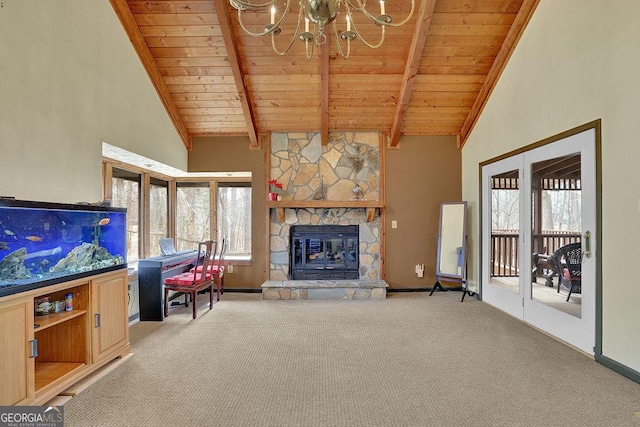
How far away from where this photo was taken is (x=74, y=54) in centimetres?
307

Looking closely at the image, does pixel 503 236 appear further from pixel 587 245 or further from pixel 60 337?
pixel 60 337

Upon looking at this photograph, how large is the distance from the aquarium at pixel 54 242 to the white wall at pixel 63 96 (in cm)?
40

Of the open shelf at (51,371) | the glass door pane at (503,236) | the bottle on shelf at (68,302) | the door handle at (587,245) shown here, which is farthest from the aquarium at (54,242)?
the glass door pane at (503,236)

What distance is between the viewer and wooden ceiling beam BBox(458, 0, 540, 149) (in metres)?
3.88

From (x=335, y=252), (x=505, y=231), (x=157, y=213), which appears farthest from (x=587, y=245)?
(x=157, y=213)

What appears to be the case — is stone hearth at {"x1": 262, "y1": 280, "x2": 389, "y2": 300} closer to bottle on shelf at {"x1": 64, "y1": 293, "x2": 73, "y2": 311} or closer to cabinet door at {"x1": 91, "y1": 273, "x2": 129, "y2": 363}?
cabinet door at {"x1": 91, "y1": 273, "x2": 129, "y2": 363}

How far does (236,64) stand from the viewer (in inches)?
166

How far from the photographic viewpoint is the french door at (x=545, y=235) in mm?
3121

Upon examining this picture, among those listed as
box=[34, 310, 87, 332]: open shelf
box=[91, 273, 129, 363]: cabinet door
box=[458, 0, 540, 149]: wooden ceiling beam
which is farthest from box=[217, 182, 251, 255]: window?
box=[458, 0, 540, 149]: wooden ceiling beam

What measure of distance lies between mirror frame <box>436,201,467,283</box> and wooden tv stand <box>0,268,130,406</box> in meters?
4.38

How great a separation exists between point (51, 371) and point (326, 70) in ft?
13.5

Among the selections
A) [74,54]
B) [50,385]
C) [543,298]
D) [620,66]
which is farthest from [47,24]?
[543,298]

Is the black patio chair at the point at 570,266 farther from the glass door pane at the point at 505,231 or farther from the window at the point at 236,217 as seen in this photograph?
the window at the point at 236,217

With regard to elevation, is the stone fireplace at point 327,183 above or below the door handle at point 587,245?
above
